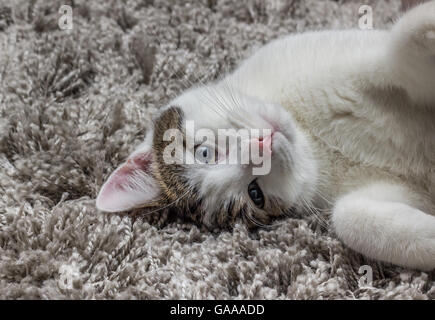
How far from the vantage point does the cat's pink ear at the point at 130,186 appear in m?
1.06

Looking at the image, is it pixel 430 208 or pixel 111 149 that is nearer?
pixel 430 208

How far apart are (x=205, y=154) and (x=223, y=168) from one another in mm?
65

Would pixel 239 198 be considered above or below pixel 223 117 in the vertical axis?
below

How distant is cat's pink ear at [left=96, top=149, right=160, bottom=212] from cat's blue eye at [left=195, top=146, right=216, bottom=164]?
0.42ft

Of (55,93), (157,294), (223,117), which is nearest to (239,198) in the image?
(223,117)

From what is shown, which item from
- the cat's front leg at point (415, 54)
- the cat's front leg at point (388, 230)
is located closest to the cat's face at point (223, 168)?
the cat's front leg at point (388, 230)

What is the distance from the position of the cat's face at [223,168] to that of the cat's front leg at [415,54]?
10.4 inches

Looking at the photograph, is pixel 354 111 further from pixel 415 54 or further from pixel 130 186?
pixel 130 186

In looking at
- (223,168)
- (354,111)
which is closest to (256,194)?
(223,168)

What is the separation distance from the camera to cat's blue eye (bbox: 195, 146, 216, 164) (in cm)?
112

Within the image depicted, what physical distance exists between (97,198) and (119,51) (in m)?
0.64

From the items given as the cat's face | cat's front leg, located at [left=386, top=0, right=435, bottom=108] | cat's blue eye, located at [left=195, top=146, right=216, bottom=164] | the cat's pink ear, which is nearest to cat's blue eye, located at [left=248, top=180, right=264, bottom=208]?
the cat's face

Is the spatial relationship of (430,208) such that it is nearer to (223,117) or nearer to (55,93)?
(223,117)

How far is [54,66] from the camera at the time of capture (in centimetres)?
141
